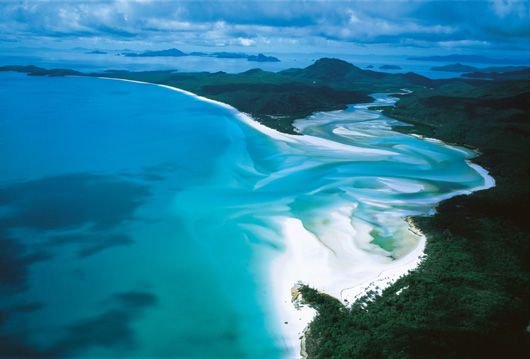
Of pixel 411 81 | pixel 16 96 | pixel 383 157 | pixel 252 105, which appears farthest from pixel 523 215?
pixel 411 81

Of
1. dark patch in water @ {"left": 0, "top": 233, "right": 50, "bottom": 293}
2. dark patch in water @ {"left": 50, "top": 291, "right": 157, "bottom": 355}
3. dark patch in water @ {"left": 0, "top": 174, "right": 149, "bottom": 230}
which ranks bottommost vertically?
dark patch in water @ {"left": 0, "top": 174, "right": 149, "bottom": 230}

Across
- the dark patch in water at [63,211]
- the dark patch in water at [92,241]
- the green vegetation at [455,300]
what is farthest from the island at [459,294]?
the dark patch in water at [63,211]

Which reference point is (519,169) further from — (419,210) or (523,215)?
(419,210)

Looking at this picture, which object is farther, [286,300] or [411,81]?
[411,81]

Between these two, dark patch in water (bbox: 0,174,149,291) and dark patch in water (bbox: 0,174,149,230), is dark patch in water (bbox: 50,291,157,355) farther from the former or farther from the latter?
dark patch in water (bbox: 0,174,149,230)

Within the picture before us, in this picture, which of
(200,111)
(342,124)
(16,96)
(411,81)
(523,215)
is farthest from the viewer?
(411,81)

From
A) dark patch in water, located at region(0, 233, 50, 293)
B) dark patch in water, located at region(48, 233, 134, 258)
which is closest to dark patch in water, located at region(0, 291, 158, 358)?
dark patch in water, located at region(0, 233, 50, 293)

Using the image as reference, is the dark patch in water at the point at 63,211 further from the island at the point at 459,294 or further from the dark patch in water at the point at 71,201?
the island at the point at 459,294
